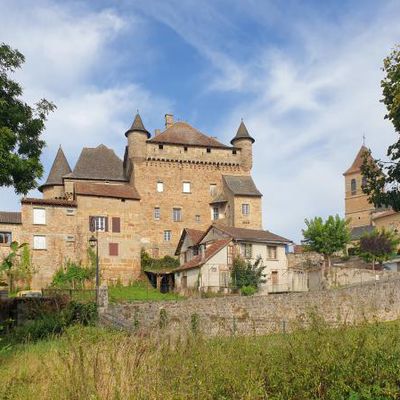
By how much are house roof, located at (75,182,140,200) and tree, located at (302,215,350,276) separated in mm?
14912

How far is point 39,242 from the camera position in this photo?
40.0 m

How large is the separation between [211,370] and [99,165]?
43.2 metres

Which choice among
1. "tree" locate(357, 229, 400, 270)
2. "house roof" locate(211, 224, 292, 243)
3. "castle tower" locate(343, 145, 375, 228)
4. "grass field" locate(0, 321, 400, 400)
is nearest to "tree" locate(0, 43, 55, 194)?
"grass field" locate(0, 321, 400, 400)

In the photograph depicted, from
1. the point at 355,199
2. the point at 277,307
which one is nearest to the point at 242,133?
the point at 277,307

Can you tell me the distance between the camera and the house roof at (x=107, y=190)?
42531mm

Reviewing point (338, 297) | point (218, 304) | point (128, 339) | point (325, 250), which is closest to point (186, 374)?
point (128, 339)

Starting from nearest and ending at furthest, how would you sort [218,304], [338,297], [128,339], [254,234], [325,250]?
[128,339] < [218,304] < [338,297] < [254,234] < [325,250]

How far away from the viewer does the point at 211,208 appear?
48.7 meters

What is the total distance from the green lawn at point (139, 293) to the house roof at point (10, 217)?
8162mm

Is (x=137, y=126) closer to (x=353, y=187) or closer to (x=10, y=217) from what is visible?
(x=10, y=217)

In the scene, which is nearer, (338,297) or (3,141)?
(3,141)

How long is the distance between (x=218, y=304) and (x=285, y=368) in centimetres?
1755

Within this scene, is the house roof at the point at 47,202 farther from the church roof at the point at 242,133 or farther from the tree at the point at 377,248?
the tree at the point at 377,248

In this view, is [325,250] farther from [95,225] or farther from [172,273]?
[95,225]
